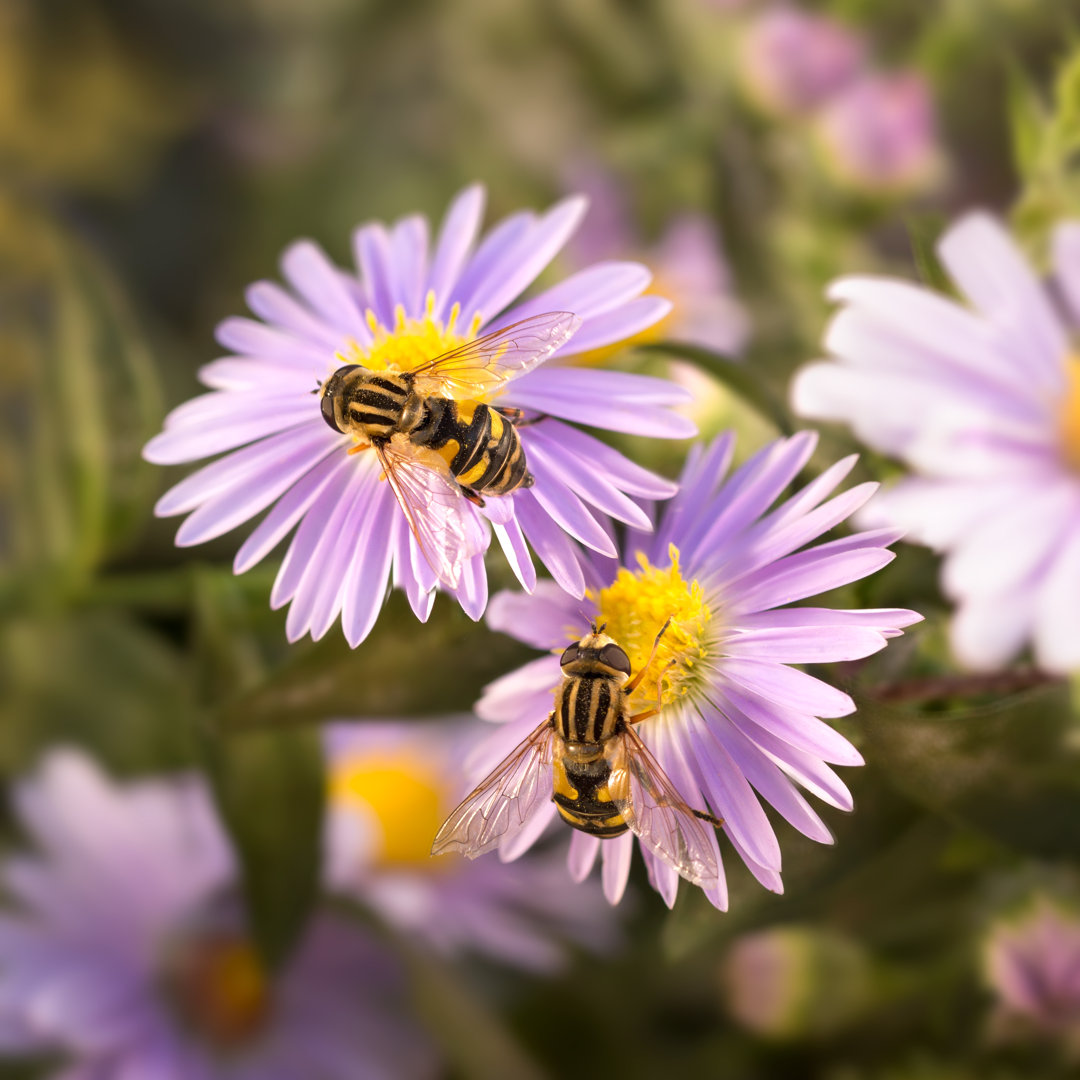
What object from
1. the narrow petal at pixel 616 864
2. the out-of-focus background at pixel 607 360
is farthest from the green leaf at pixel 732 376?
the narrow petal at pixel 616 864

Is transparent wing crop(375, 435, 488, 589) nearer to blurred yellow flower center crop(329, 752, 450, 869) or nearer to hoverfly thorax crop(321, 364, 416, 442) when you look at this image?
hoverfly thorax crop(321, 364, 416, 442)

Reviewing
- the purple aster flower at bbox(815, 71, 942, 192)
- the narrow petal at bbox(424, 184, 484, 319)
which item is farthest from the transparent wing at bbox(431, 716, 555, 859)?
the purple aster flower at bbox(815, 71, 942, 192)

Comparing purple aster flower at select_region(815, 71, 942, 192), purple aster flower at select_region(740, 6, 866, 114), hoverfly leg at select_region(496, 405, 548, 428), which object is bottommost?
hoverfly leg at select_region(496, 405, 548, 428)

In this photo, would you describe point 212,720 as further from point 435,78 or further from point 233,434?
point 435,78

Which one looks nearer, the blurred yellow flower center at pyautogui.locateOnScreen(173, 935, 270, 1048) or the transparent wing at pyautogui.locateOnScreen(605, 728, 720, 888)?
the transparent wing at pyautogui.locateOnScreen(605, 728, 720, 888)

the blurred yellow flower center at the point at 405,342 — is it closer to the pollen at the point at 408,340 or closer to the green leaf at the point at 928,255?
the pollen at the point at 408,340

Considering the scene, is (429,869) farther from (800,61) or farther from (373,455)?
(800,61)

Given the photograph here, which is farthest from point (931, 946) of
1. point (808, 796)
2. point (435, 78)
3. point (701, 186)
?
point (435, 78)
